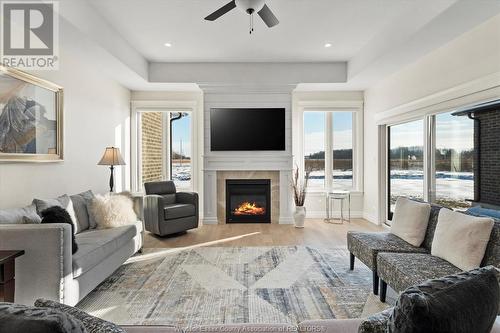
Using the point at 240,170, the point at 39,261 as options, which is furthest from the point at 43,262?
the point at 240,170

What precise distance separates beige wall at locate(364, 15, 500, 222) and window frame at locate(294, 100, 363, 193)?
0.49 ft

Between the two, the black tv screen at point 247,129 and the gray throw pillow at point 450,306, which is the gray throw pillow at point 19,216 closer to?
the gray throw pillow at point 450,306

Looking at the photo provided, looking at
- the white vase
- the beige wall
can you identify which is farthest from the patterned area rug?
the beige wall

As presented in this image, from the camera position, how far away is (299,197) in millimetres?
5691

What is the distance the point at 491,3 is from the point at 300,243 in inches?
138

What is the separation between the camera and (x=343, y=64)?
17.7 ft

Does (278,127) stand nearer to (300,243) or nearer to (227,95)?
(227,95)

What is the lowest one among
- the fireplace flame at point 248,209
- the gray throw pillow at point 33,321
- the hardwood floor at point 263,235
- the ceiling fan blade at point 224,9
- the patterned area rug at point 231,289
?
the patterned area rug at point 231,289

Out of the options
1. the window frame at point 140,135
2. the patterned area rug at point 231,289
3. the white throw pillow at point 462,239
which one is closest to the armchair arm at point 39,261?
the patterned area rug at point 231,289

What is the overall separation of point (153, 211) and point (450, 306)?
437 cm

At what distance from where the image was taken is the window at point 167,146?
20.5 ft

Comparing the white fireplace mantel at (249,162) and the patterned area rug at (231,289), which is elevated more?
the white fireplace mantel at (249,162)

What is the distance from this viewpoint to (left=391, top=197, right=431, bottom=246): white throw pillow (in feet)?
9.21

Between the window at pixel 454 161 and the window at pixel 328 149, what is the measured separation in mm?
2316
